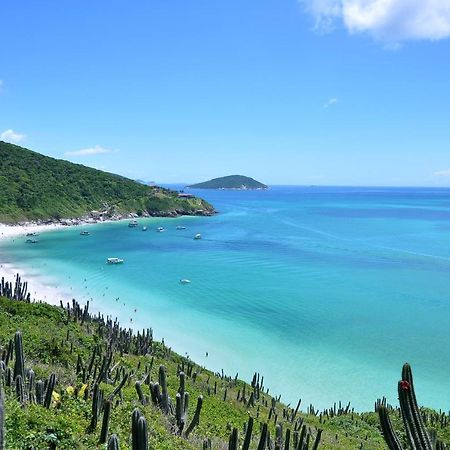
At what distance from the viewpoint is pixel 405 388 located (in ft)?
18.9

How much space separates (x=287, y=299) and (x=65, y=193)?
85337 mm

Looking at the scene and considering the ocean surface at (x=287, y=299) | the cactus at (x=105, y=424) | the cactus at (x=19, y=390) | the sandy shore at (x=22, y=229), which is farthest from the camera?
the sandy shore at (x=22, y=229)

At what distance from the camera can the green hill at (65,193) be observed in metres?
103

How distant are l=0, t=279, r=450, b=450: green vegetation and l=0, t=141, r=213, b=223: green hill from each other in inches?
3095

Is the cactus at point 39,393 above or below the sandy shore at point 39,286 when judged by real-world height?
above

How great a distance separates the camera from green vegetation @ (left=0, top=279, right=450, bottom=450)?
382 inches

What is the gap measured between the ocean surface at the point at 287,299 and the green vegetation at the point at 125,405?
741cm

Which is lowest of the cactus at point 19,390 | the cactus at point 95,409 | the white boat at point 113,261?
the white boat at point 113,261

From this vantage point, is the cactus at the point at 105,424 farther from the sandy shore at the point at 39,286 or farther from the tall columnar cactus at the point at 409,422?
the sandy shore at the point at 39,286

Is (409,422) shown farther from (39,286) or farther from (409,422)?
(39,286)

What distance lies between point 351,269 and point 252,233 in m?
39.6

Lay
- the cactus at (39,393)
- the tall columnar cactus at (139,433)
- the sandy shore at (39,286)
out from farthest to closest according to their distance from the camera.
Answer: the sandy shore at (39,286)
the cactus at (39,393)
the tall columnar cactus at (139,433)

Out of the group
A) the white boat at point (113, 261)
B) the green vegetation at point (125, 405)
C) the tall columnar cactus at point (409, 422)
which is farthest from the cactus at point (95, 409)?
the white boat at point (113, 261)

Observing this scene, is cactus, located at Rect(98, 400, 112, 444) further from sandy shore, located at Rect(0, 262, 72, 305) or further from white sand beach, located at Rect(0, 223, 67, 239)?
white sand beach, located at Rect(0, 223, 67, 239)
